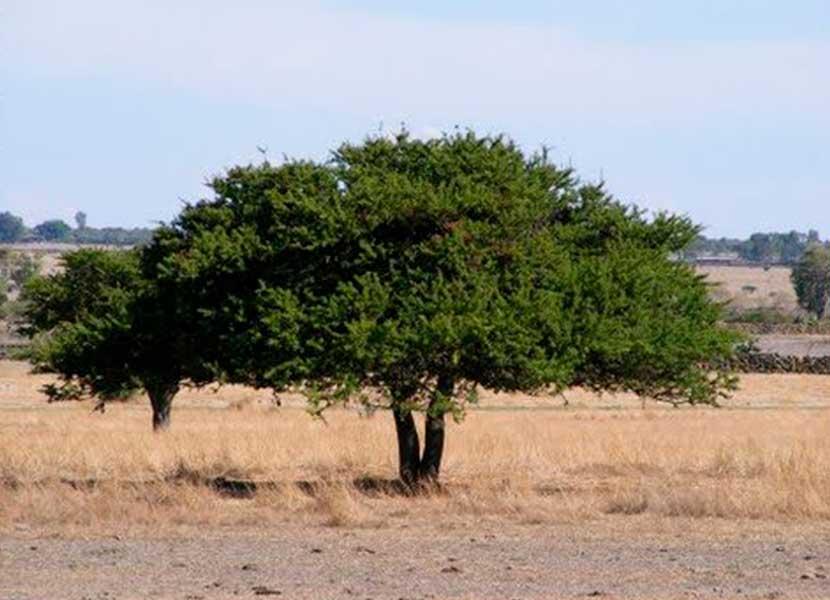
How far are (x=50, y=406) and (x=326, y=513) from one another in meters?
39.1

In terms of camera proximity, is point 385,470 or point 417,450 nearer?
point 417,450

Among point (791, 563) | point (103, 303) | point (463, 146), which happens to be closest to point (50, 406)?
point (103, 303)

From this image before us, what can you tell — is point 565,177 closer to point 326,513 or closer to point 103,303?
point 326,513

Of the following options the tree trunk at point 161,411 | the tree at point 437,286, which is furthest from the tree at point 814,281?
the tree at point 437,286

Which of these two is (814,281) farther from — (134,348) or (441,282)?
(441,282)

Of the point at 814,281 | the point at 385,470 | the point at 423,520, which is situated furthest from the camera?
the point at 814,281

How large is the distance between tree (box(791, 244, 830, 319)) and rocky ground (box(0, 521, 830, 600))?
137239mm

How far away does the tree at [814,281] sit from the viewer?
15300 centimetres

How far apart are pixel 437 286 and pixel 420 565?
8.39 metres

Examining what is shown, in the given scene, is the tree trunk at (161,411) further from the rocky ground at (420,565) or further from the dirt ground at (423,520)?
the rocky ground at (420,565)

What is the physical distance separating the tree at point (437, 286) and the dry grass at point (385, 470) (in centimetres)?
149

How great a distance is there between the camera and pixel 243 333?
24.4 m

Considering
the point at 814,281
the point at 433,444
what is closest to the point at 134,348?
the point at 433,444

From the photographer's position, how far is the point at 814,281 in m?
154
